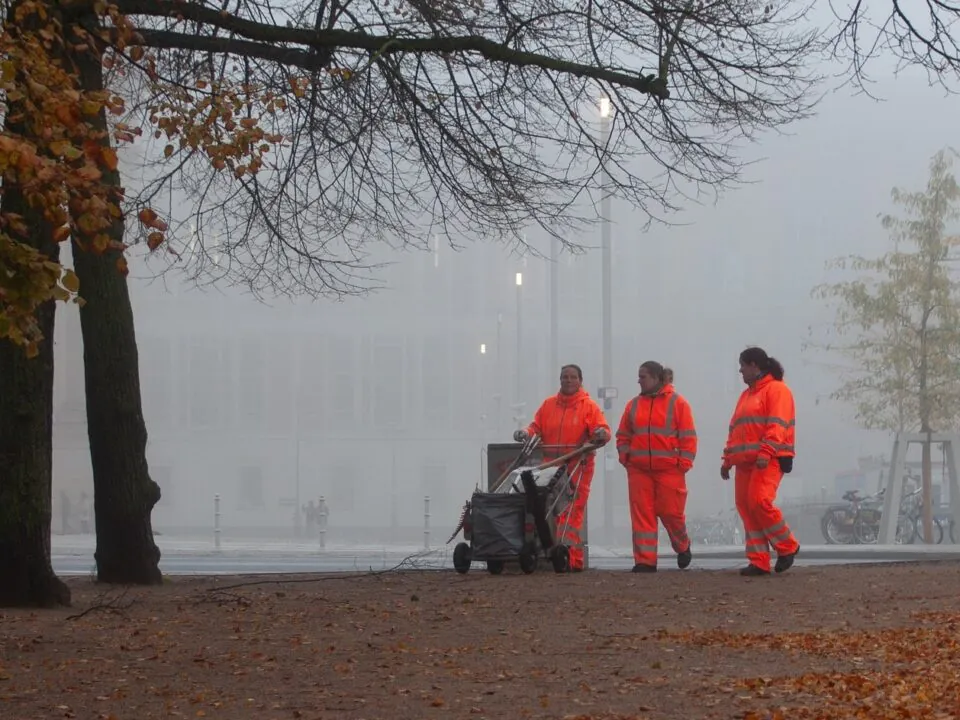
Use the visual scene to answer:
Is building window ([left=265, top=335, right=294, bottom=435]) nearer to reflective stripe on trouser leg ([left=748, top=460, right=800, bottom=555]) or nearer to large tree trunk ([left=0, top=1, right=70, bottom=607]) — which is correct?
reflective stripe on trouser leg ([left=748, top=460, right=800, bottom=555])

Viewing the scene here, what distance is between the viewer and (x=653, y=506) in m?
14.4

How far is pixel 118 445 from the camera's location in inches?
500

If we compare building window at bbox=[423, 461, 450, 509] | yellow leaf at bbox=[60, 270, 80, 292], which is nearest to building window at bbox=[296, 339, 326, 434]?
building window at bbox=[423, 461, 450, 509]

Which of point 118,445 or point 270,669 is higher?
point 118,445

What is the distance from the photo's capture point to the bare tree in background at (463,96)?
11.5 meters

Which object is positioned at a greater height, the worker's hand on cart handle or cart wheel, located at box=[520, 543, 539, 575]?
the worker's hand on cart handle

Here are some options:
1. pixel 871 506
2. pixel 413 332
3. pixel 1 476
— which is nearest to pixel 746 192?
pixel 413 332

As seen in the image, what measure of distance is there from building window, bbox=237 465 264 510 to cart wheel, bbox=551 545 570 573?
4852 centimetres

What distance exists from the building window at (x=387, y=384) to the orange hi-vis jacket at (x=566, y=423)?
48.7 meters

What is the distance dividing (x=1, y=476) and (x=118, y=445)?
2416 mm

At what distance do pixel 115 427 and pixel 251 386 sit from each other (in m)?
50.6

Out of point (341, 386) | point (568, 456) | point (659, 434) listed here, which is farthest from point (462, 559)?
point (341, 386)

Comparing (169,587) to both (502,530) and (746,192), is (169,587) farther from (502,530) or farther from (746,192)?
(746,192)

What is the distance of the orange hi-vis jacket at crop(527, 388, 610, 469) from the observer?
47.8ft
